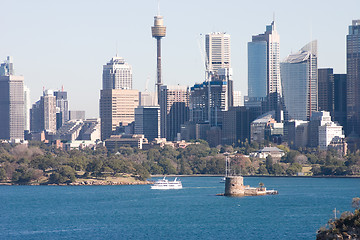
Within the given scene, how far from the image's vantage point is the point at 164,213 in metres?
134

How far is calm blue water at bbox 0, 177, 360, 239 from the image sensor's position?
11156 cm

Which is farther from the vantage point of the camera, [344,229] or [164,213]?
[164,213]

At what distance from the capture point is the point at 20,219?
130m

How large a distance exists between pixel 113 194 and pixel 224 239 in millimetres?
67023

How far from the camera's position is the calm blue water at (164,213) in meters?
112

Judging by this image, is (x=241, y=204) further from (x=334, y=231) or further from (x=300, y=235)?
(x=334, y=231)

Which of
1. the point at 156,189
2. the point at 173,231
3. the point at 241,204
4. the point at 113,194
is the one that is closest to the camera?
the point at 173,231

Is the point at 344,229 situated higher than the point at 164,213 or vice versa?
the point at 344,229

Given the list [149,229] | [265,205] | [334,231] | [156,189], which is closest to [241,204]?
[265,205]

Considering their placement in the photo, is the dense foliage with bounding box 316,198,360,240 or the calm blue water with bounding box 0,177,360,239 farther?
the calm blue water with bounding box 0,177,360,239

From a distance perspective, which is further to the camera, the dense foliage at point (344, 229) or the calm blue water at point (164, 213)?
the calm blue water at point (164, 213)

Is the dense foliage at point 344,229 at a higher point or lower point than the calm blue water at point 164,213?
higher

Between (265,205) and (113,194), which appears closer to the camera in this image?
(265,205)

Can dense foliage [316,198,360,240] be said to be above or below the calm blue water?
A: above
